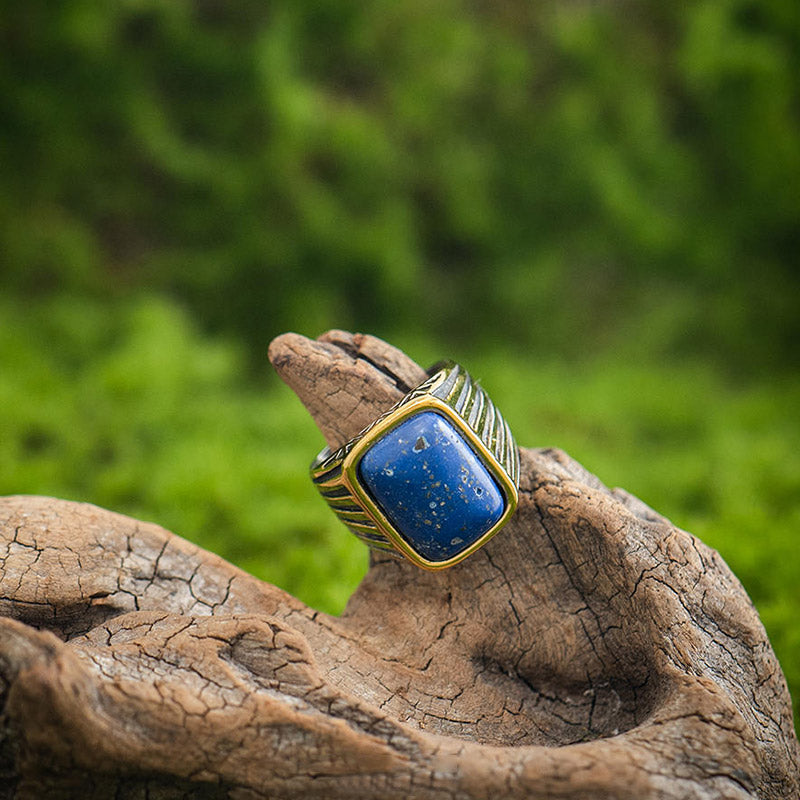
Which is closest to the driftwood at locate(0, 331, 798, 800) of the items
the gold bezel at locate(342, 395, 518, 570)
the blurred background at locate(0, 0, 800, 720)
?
the gold bezel at locate(342, 395, 518, 570)

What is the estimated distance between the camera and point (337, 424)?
1.57 meters

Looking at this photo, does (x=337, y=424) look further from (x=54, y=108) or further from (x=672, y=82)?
(x=672, y=82)

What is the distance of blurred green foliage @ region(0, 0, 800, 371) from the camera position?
127 inches

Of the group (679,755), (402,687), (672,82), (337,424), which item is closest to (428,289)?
(672,82)

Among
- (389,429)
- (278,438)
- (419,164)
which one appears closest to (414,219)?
(419,164)

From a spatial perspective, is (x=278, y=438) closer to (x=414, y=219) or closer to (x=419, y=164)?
(x=414, y=219)

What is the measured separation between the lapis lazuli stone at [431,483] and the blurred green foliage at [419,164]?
7.51 ft

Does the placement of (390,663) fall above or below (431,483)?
below

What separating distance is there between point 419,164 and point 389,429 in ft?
8.44

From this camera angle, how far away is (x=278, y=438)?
2.95 m

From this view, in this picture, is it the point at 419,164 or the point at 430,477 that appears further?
the point at 419,164

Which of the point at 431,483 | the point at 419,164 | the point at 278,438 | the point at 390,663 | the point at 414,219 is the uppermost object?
the point at 419,164

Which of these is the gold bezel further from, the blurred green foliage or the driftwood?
the blurred green foliage

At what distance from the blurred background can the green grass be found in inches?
0.6
